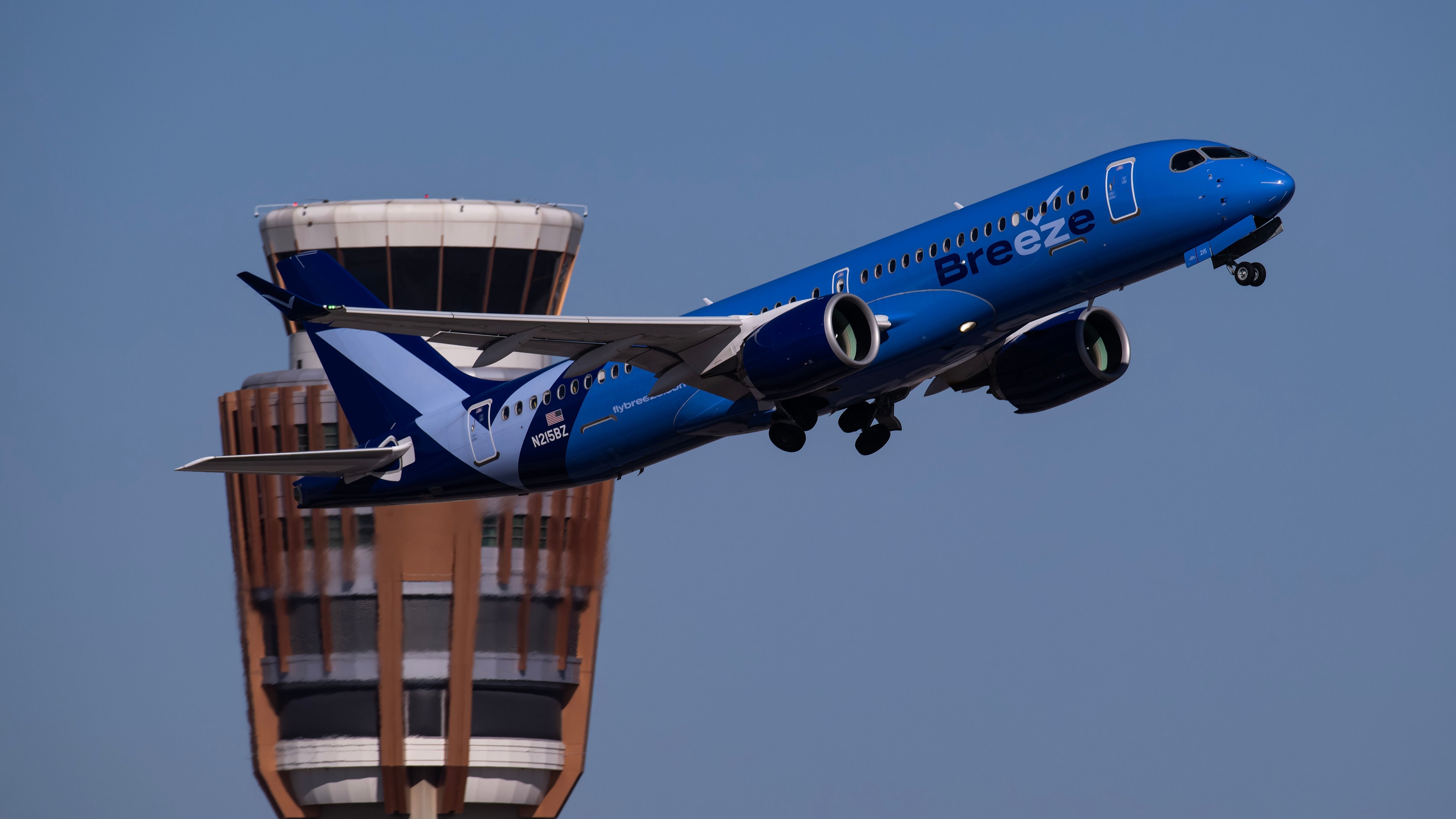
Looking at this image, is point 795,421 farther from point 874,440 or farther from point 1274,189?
point 1274,189

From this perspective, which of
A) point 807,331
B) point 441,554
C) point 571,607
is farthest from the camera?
point 571,607

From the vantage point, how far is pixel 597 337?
38.6 m

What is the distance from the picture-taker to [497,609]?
76625 millimetres

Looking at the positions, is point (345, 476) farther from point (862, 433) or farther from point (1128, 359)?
point (1128, 359)

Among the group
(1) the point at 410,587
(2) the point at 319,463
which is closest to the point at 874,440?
(2) the point at 319,463

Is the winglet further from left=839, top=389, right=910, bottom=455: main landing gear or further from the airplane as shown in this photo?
left=839, top=389, right=910, bottom=455: main landing gear

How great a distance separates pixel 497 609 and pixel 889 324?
4241 centimetres

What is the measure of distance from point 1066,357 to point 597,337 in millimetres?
10958

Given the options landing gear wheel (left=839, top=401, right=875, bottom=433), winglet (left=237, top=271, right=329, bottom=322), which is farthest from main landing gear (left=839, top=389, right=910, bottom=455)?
winglet (left=237, top=271, right=329, bottom=322)

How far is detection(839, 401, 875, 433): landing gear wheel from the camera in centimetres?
4338

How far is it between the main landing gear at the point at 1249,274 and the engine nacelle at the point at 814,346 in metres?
7.23

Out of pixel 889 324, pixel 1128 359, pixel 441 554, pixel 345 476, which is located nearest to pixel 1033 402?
pixel 1128 359

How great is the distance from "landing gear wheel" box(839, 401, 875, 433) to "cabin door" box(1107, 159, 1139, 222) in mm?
9197

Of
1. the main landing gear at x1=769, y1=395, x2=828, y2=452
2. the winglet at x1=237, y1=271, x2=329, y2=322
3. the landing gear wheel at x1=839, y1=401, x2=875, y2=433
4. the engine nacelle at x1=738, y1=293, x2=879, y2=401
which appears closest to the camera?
the winglet at x1=237, y1=271, x2=329, y2=322
